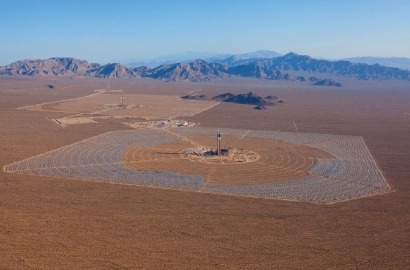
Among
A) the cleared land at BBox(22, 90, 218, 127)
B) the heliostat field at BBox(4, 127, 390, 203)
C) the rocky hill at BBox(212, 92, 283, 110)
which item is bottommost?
the heliostat field at BBox(4, 127, 390, 203)

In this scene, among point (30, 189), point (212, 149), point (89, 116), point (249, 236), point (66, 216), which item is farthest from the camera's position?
point (89, 116)

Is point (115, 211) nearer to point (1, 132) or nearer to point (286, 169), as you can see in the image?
point (286, 169)

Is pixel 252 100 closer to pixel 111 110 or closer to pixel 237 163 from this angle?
pixel 111 110

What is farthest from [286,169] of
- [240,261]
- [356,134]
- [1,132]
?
[1,132]

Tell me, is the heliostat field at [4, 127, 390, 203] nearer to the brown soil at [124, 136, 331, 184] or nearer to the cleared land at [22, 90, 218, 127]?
the brown soil at [124, 136, 331, 184]

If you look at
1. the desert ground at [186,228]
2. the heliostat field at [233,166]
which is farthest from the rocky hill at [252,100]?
the desert ground at [186,228]

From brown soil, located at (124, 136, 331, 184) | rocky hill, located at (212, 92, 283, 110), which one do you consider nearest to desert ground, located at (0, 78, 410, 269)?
brown soil, located at (124, 136, 331, 184)

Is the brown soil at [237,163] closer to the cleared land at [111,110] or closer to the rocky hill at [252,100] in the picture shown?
the cleared land at [111,110]
